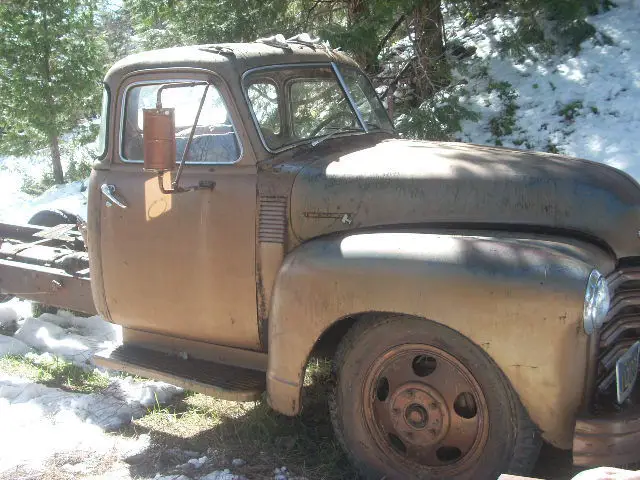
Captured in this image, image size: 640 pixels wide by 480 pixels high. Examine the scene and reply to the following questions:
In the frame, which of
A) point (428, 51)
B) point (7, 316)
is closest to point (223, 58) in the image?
point (7, 316)

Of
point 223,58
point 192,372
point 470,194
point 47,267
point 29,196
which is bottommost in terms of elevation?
point 29,196

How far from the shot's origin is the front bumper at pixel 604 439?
8.71ft

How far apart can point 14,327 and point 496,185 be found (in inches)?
183

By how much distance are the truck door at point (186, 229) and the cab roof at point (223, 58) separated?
7 cm

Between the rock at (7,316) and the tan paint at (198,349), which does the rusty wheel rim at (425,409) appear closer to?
the tan paint at (198,349)

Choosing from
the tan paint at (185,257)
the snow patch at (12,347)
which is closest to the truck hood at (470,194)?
the tan paint at (185,257)

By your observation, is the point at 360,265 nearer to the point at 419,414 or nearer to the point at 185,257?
the point at 419,414

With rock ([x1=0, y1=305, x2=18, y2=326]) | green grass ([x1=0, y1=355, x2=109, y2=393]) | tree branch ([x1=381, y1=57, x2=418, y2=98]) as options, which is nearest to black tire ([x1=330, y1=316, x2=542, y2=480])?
green grass ([x1=0, y1=355, x2=109, y2=393])

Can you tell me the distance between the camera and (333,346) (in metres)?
3.51

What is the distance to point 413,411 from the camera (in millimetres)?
3152

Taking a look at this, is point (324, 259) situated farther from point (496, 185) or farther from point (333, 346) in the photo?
point (496, 185)

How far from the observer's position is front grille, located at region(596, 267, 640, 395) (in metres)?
2.88

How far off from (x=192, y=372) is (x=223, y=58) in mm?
1749

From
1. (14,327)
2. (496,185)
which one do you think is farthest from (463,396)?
(14,327)
